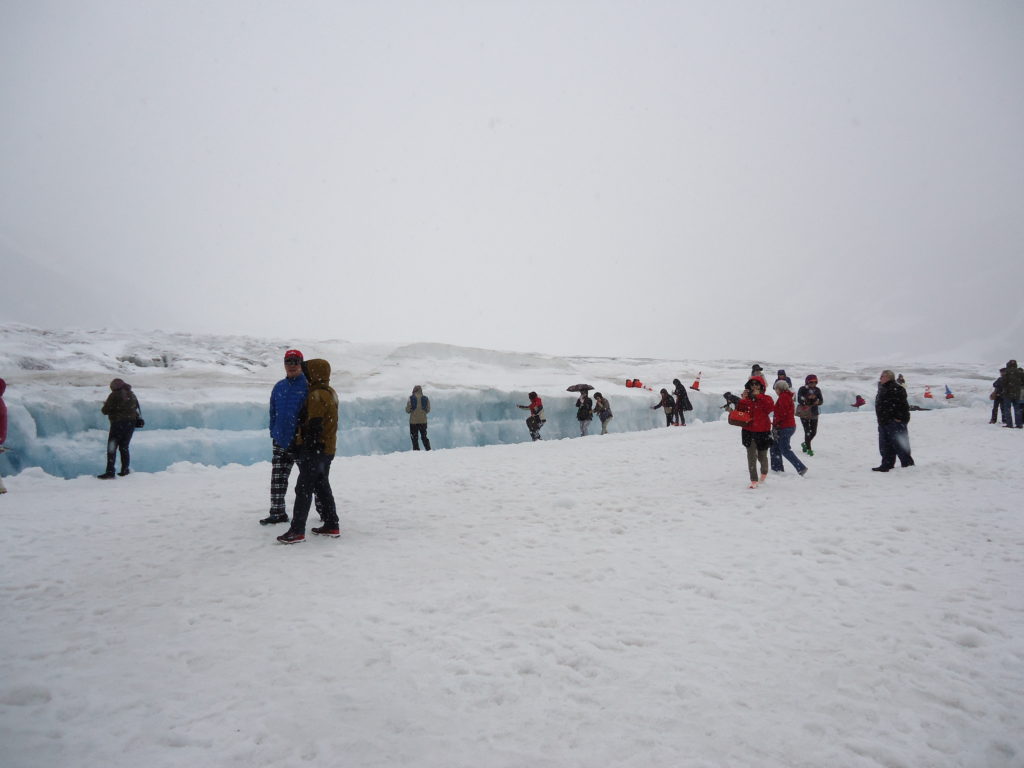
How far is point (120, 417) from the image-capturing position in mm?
10344

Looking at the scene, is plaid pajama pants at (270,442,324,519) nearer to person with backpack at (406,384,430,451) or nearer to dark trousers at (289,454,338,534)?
dark trousers at (289,454,338,534)

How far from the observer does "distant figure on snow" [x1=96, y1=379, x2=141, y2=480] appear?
33.6ft

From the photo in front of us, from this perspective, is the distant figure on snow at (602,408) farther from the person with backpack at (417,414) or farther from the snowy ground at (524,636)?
the snowy ground at (524,636)

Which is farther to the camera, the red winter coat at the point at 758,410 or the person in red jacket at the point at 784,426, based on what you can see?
the person in red jacket at the point at 784,426

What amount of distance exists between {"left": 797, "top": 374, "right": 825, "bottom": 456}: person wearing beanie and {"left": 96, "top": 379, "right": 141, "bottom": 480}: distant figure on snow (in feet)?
45.7

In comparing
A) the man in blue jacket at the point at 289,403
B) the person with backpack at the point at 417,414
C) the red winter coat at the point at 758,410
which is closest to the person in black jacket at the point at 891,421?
the red winter coat at the point at 758,410

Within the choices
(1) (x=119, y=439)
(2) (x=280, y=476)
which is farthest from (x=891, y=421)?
(1) (x=119, y=439)

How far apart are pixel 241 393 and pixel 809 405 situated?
1657 cm

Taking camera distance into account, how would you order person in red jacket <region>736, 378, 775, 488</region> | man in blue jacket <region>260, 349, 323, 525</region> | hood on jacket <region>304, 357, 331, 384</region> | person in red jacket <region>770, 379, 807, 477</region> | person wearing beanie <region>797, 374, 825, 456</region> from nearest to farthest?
1. man in blue jacket <region>260, 349, 323, 525</region>
2. hood on jacket <region>304, 357, 331, 384</region>
3. person in red jacket <region>736, 378, 775, 488</region>
4. person in red jacket <region>770, 379, 807, 477</region>
5. person wearing beanie <region>797, 374, 825, 456</region>

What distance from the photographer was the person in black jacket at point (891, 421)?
9.58 meters

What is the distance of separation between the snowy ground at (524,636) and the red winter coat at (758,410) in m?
1.58

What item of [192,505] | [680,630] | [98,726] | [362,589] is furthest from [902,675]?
[192,505]

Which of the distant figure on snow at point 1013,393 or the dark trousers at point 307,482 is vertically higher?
the distant figure on snow at point 1013,393

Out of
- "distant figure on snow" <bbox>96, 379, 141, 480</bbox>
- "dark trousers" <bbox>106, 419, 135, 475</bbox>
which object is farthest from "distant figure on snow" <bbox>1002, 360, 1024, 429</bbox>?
"dark trousers" <bbox>106, 419, 135, 475</bbox>
